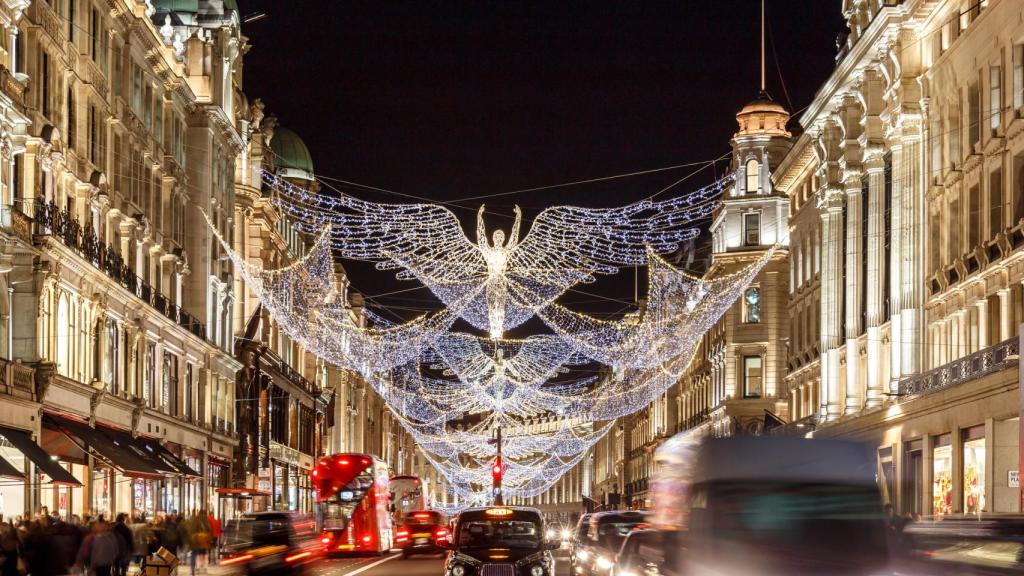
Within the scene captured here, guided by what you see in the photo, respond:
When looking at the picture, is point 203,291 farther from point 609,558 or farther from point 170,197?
point 609,558

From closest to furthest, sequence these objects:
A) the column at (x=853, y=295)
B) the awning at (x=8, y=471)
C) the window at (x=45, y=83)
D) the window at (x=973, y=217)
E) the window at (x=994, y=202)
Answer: the awning at (x=8, y=471) < the window at (x=45, y=83) < the window at (x=994, y=202) < the window at (x=973, y=217) < the column at (x=853, y=295)

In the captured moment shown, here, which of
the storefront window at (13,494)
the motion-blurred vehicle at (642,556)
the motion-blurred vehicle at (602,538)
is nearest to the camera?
the motion-blurred vehicle at (642,556)

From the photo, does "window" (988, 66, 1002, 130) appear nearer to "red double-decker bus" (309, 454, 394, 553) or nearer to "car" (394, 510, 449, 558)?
"car" (394, 510, 449, 558)

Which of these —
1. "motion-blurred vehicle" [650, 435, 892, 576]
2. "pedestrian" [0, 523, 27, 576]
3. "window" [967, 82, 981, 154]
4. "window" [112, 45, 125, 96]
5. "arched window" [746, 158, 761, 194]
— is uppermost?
"arched window" [746, 158, 761, 194]

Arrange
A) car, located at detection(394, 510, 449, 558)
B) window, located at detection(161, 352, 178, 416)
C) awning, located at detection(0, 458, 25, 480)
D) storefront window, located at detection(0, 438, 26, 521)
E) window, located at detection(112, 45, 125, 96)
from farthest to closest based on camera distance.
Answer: window, located at detection(161, 352, 178, 416)
car, located at detection(394, 510, 449, 558)
window, located at detection(112, 45, 125, 96)
storefront window, located at detection(0, 438, 26, 521)
awning, located at detection(0, 458, 25, 480)

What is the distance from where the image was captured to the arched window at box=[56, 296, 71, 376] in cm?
4359

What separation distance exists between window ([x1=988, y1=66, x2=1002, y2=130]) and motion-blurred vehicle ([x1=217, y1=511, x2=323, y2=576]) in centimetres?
2456

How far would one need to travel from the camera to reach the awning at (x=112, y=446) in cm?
4362

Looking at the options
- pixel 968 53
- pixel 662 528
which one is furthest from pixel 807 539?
pixel 968 53

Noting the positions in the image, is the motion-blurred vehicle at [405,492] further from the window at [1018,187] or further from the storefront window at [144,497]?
the window at [1018,187]

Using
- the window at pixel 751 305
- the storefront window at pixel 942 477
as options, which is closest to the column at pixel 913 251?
the storefront window at pixel 942 477

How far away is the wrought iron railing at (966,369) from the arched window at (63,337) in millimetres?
23370

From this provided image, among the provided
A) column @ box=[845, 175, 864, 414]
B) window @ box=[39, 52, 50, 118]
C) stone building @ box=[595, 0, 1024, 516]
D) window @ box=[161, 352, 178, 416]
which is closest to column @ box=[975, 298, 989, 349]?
stone building @ box=[595, 0, 1024, 516]

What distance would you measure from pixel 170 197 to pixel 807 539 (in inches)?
1743
